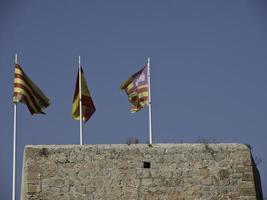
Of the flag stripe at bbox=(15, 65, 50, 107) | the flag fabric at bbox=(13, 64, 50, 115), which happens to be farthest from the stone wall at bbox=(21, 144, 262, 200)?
the flag stripe at bbox=(15, 65, 50, 107)

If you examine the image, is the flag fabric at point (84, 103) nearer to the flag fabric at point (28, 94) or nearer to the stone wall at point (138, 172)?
the flag fabric at point (28, 94)

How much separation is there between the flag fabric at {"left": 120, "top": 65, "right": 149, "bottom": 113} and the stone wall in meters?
1.84

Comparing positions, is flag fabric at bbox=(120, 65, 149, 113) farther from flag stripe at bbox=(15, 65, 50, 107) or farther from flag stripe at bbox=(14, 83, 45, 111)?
flag stripe at bbox=(14, 83, 45, 111)

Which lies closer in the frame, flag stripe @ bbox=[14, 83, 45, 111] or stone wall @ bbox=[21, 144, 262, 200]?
stone wall @ bbox=[21, 144, 262, 200]

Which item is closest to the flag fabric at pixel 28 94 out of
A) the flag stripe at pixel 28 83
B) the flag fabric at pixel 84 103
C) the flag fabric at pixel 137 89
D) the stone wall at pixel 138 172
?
the flag stripe at pixel 28 83

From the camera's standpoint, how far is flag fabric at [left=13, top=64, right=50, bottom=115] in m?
13.7

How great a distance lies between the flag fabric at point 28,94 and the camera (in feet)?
44.9

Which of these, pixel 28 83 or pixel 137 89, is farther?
pixel 137 89

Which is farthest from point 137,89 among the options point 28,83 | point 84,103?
point 28,83

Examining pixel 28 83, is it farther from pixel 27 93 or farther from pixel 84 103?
pixel 84 103

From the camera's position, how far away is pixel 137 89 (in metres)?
14.3

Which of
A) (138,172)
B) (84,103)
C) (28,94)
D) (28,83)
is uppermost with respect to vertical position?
(28,83)

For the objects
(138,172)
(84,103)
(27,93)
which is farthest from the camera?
(84,103)

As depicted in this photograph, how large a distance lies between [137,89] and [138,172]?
2648 millimetres
